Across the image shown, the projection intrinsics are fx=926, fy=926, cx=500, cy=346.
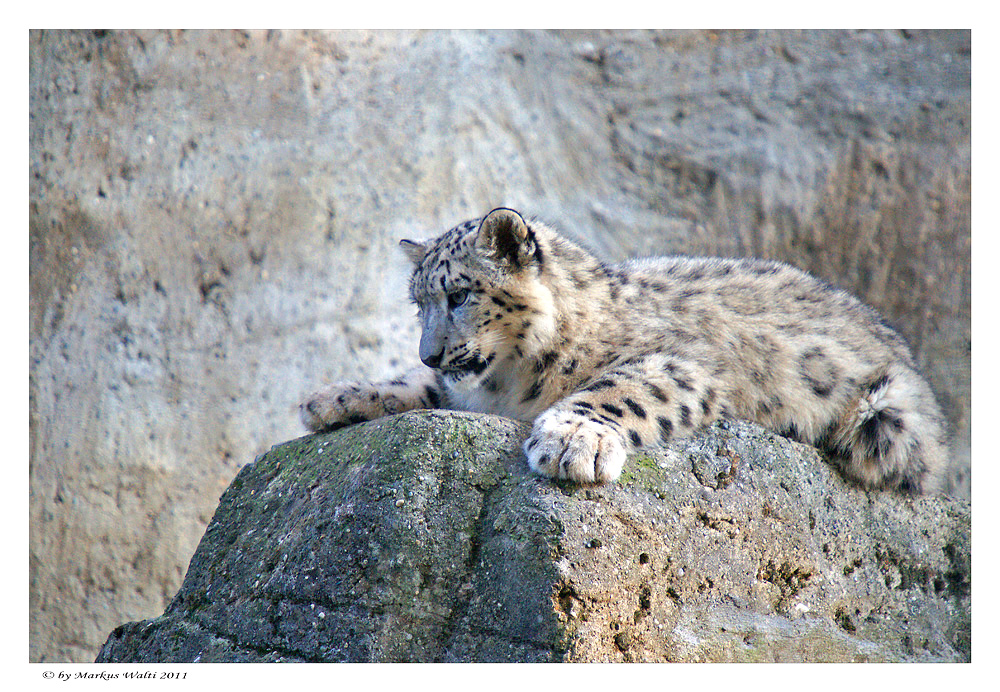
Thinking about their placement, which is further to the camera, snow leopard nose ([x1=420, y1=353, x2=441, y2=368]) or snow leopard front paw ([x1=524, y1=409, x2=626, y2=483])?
snow leopard nose ([x1=420, y1=353, x2=441, y2=368])

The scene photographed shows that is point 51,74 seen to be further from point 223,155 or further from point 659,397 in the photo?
point 659,397

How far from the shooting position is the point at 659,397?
11.6 ft

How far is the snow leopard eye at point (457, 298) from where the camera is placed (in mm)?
3863

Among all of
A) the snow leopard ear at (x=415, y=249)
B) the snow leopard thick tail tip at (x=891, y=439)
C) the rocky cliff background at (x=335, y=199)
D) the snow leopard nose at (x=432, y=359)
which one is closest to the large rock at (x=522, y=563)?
the snow leopard thick tail tip at (x=891, y=439)

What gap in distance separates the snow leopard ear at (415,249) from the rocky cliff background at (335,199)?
4.51 ft

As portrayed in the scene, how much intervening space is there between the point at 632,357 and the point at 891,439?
3.73 ft

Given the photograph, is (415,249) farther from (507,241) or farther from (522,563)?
(522,563)

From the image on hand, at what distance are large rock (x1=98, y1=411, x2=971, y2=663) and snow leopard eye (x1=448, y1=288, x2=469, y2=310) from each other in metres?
0.69

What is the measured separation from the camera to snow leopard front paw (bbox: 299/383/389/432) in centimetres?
393

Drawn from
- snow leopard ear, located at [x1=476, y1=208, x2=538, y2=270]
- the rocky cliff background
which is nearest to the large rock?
snow leopard ear, located at [x1=476, y1=208, x2=538, y2=270]

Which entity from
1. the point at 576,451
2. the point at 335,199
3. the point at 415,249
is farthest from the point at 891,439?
the point at 335,199

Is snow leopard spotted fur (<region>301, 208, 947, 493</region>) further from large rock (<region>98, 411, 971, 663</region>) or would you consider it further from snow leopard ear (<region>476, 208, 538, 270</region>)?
large rock (<region>98, 411, 971, 663</region>)

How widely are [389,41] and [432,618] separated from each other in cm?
522

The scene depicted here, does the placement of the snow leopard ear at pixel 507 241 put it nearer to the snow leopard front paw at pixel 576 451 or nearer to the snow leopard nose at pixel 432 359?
the snow leopard nose at pixel 432 359
